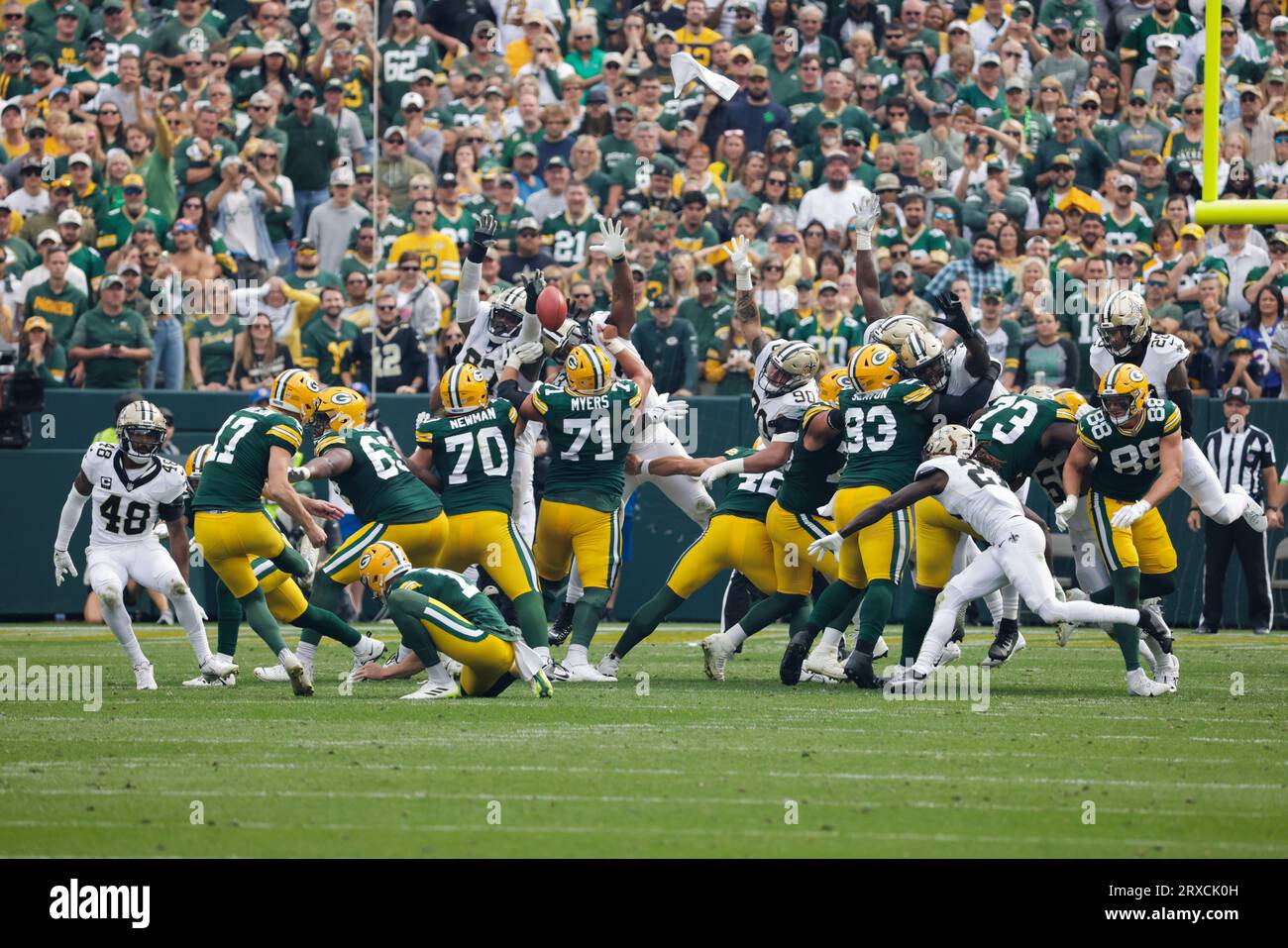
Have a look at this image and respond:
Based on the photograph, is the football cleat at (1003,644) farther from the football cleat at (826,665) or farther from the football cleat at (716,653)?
the football cleat at (716,653)

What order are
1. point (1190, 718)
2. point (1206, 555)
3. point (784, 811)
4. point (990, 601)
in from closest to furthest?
point (784, 811) → point (1190, 718) → point (990, 601) → point (1206, 555)

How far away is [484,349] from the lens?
13648 mm

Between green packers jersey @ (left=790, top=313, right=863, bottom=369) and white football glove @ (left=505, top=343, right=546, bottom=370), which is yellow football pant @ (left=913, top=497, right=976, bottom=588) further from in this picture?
green packers jersey @ (left=790, top=313, right=863, bottom=369)

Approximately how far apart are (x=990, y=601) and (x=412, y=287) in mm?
6269

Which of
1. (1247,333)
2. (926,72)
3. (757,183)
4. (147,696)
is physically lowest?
(147,696)

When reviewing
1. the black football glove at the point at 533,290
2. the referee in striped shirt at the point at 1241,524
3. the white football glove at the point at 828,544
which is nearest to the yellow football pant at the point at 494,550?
the white football glove at the point at 828,544

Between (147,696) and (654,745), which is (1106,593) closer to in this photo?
(654,745)

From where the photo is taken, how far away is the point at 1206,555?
16.2 metres

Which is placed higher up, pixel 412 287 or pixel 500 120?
pixel 500 120

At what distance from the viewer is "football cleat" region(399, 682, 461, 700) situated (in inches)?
408

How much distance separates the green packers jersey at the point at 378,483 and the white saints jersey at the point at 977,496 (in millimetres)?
2931

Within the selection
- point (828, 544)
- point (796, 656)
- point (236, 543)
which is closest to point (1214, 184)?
point (828, 544)

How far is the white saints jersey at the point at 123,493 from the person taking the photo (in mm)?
11578
